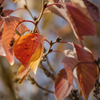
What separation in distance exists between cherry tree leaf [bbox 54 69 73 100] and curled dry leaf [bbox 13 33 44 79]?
172mm

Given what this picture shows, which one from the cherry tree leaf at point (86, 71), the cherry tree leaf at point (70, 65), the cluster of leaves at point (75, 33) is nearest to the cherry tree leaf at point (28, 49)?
the cluster of leaves at point (75, 33)

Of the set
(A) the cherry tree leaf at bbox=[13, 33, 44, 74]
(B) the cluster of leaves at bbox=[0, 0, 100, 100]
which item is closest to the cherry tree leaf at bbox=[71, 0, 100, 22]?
(B) the cluster of leaves at bbox=[0, 0, 100, 100]

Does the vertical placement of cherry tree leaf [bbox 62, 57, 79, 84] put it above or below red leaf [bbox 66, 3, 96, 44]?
below

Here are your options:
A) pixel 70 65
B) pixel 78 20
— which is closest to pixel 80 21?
pixel 78 20

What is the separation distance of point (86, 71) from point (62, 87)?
0.14m

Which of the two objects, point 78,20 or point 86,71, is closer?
point 78,20

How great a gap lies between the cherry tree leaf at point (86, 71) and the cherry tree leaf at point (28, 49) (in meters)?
0.23

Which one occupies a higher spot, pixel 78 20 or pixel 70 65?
pixel 78 20

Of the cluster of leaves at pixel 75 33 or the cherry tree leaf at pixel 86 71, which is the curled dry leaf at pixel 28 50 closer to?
the cluster of leaves at pixel 75 33

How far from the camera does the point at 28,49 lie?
0.65 metres

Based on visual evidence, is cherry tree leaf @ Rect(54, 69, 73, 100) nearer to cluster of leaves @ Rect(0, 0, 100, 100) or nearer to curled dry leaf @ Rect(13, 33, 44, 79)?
cluster of leaves @ Rect(0, 0, 100, 100)

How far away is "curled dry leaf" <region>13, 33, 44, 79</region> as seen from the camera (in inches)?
24.5

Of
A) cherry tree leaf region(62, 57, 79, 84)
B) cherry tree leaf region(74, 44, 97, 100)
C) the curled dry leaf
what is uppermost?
the curled dry leaf

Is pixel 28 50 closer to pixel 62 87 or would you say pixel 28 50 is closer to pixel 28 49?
pixel 28 49
